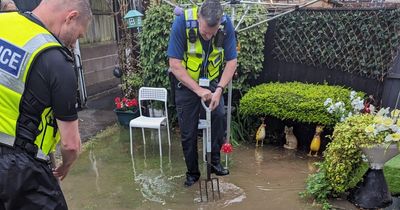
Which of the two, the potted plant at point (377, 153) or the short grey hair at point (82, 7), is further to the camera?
the potted plant at point (377, 153)

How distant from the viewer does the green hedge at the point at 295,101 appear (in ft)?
14.5

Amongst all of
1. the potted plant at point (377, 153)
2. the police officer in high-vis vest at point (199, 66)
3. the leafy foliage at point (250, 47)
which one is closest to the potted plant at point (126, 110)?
the leafy foliage at point (250, 47)

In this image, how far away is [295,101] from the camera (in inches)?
180

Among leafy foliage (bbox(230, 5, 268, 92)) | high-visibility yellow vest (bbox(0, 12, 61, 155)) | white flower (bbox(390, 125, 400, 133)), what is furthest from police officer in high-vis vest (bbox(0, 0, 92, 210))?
leafy foliage (bbox(230, 5, 268, 92))

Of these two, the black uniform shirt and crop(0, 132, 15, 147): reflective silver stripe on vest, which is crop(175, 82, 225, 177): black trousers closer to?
the black uniform shirt

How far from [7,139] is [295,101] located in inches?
139

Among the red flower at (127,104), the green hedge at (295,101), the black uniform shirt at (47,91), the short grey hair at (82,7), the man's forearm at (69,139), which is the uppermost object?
the short grey hair at (82,7)

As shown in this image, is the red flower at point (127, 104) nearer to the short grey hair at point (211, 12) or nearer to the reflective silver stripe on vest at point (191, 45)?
the reflective silver stripe on vest at point (191, 45)

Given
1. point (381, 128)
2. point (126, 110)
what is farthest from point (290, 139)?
point (126, 110)

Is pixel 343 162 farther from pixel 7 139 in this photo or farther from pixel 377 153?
A: pixel 7 139

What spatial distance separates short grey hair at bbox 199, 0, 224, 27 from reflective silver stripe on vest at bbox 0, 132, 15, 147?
1.98 metres

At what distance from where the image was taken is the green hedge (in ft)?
14.5

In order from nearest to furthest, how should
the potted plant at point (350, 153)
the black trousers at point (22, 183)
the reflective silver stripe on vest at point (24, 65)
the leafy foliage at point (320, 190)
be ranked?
1. the reflective silver stripe on vest at point (24, 65)
2. the black trousers at point (22, 183)
3. the potted plant at point (350, 153)
4. the leafy foliage at point (320, 190)

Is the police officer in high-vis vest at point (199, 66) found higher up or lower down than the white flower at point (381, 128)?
higher up
